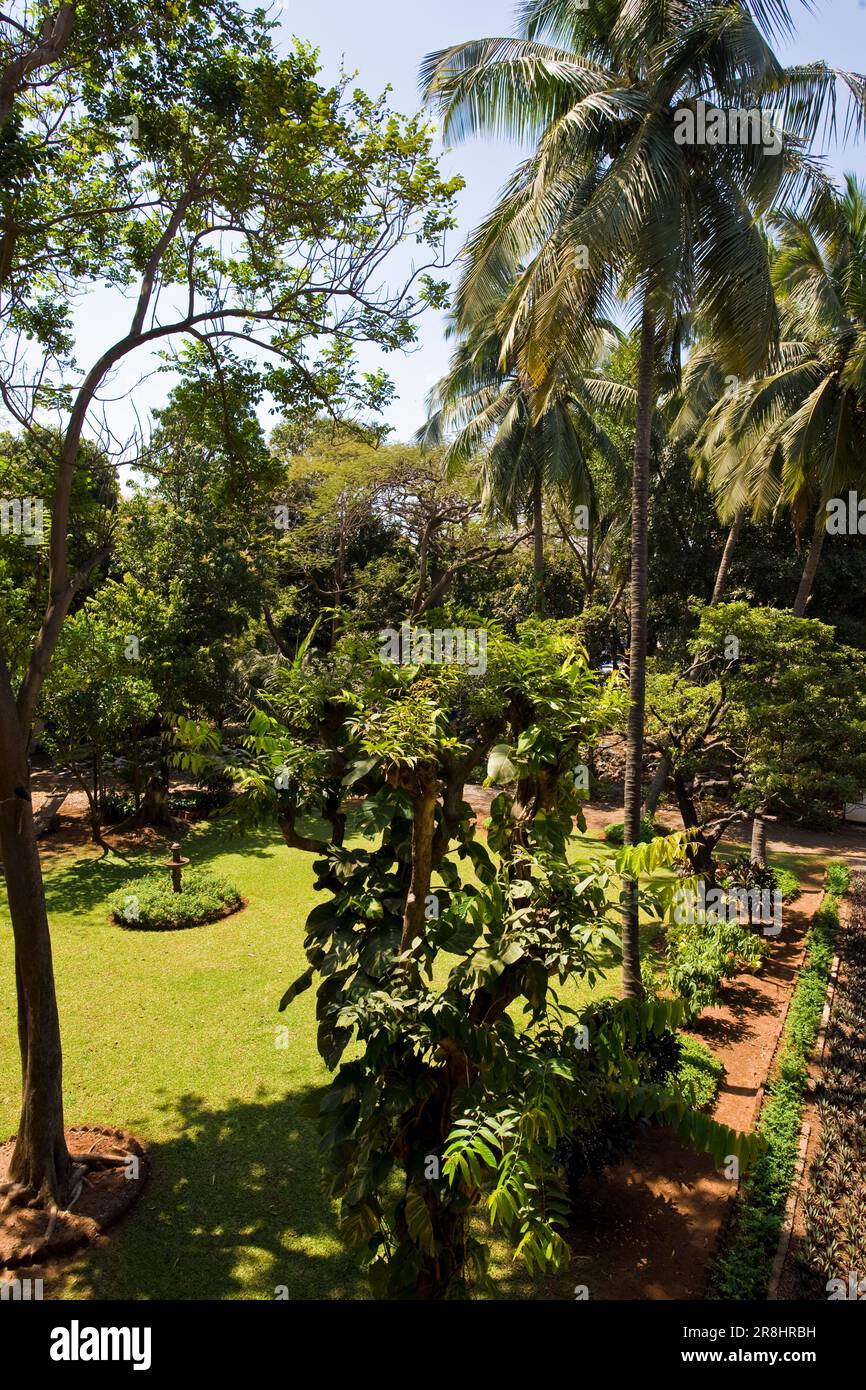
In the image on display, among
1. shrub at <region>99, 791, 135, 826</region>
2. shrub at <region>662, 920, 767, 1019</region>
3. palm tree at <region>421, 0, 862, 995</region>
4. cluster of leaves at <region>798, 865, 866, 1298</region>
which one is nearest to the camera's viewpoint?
cluster of leaves at <region>798, 865, 866, 1298</region>

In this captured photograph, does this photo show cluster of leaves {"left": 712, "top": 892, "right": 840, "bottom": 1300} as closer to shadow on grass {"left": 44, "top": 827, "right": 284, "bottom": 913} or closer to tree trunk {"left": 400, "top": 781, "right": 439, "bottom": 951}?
tree trunk {"left": 400, "top": 781, "right": 439, "bottom": 951}

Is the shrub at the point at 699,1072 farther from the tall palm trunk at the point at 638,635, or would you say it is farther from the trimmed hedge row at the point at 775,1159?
the tall palm trunk at the point at 638,635

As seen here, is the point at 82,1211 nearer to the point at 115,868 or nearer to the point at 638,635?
the point at 638,635

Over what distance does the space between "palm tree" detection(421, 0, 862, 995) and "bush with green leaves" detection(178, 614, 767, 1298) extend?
388 cm

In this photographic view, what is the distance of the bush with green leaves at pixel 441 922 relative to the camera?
4.01 meters

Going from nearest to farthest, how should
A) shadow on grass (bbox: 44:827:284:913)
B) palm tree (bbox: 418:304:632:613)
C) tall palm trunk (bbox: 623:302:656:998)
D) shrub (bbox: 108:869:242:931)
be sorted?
tall palm trunk (bbox: 623:302:656:998) < shrub (bbox: 108:869:242:931) < shadow on grass (bbox: 44:827:284:913) < palm tree (bbox: 418:304:632:613)

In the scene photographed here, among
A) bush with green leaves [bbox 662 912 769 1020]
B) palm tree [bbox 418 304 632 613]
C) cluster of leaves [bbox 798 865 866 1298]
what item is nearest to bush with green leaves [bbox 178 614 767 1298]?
cluster of leaves [bbox 798 865 866 1298]

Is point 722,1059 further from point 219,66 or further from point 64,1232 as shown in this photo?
point 219,66

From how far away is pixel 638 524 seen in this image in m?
9.06

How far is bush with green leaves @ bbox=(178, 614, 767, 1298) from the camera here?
Result: 4008 mm

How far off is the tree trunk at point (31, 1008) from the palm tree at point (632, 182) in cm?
533

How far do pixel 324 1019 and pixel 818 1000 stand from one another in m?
8.33

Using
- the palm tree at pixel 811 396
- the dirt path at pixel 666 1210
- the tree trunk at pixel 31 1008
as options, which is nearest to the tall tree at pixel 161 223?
the tree trunk at pixel 31 1008
